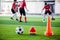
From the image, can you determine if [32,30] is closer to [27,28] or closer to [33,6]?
[27,28]

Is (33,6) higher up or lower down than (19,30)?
higher up

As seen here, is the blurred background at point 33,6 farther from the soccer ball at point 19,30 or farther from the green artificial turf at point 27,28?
the soccer ball at point 19,30

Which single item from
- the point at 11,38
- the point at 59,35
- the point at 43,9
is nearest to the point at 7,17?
the point at 11,38

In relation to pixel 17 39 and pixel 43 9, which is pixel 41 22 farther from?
pixel 17 39

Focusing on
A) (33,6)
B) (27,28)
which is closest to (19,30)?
(27,28)

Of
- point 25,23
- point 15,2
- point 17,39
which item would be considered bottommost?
point 17,39

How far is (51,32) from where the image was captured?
8.84 ft

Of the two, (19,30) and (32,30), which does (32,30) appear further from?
(19,30)

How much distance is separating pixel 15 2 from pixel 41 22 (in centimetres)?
36

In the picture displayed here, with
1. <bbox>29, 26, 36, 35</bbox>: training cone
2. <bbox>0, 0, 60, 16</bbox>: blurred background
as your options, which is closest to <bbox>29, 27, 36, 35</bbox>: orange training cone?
<bbox>29, 26, 36, 35</bbox>: training cone

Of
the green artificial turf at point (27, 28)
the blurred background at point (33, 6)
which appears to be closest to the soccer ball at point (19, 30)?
the green artificial turf at point (27, 28)

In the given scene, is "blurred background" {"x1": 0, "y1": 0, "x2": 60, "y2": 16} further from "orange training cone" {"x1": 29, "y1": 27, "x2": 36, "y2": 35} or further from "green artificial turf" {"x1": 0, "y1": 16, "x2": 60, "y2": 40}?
"orange training cone" {"x1": 29, "y1": 27, "x2": 36, "y2": 35}

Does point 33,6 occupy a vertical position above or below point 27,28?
above

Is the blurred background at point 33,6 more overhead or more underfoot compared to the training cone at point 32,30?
more overhead
